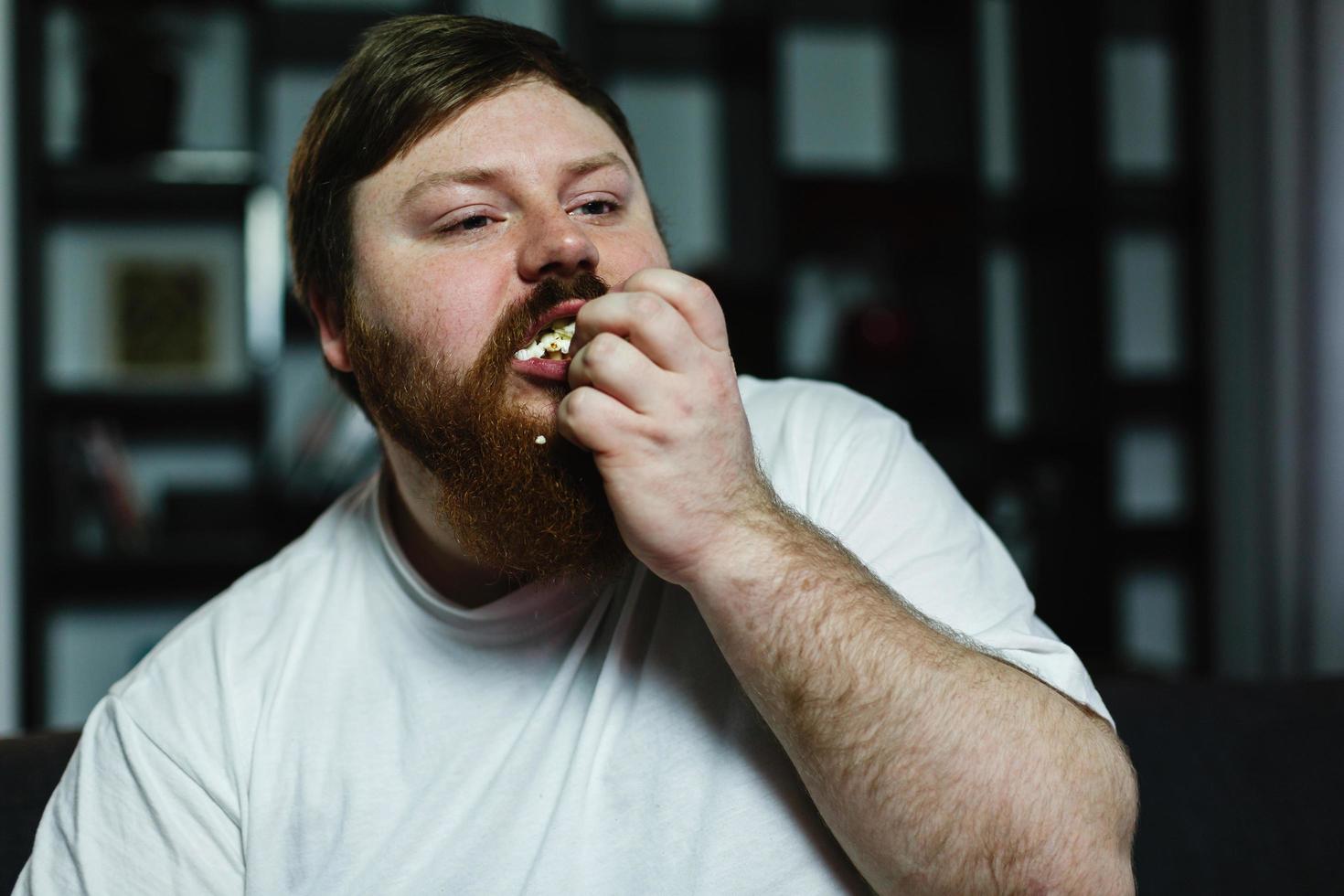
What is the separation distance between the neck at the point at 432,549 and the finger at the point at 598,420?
1.04 feet

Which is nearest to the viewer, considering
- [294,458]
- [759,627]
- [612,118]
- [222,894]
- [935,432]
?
[759,627]

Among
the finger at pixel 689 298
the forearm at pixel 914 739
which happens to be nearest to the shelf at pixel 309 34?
the finger at pixel 689 298

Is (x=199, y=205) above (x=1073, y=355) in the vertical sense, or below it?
above

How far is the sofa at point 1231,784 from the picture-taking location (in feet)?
3.94

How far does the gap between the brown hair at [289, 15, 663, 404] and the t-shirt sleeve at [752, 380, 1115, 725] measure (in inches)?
15.0

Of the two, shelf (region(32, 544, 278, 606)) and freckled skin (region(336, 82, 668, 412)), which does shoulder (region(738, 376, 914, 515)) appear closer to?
freckled skin (region(336, 82, 668, 412))

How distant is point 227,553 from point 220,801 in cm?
196

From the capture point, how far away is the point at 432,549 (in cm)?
125

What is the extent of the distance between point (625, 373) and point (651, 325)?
0.04m

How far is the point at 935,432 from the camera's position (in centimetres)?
331

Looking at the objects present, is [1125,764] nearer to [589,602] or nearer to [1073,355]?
[589,602]

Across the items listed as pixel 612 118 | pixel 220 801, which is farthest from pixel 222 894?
pixel 612 118

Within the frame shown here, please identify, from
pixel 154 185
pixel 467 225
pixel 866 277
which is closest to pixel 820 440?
pixel 467 225

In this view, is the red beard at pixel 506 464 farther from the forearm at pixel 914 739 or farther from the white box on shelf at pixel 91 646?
the white box on shelf at pixel 91 646
